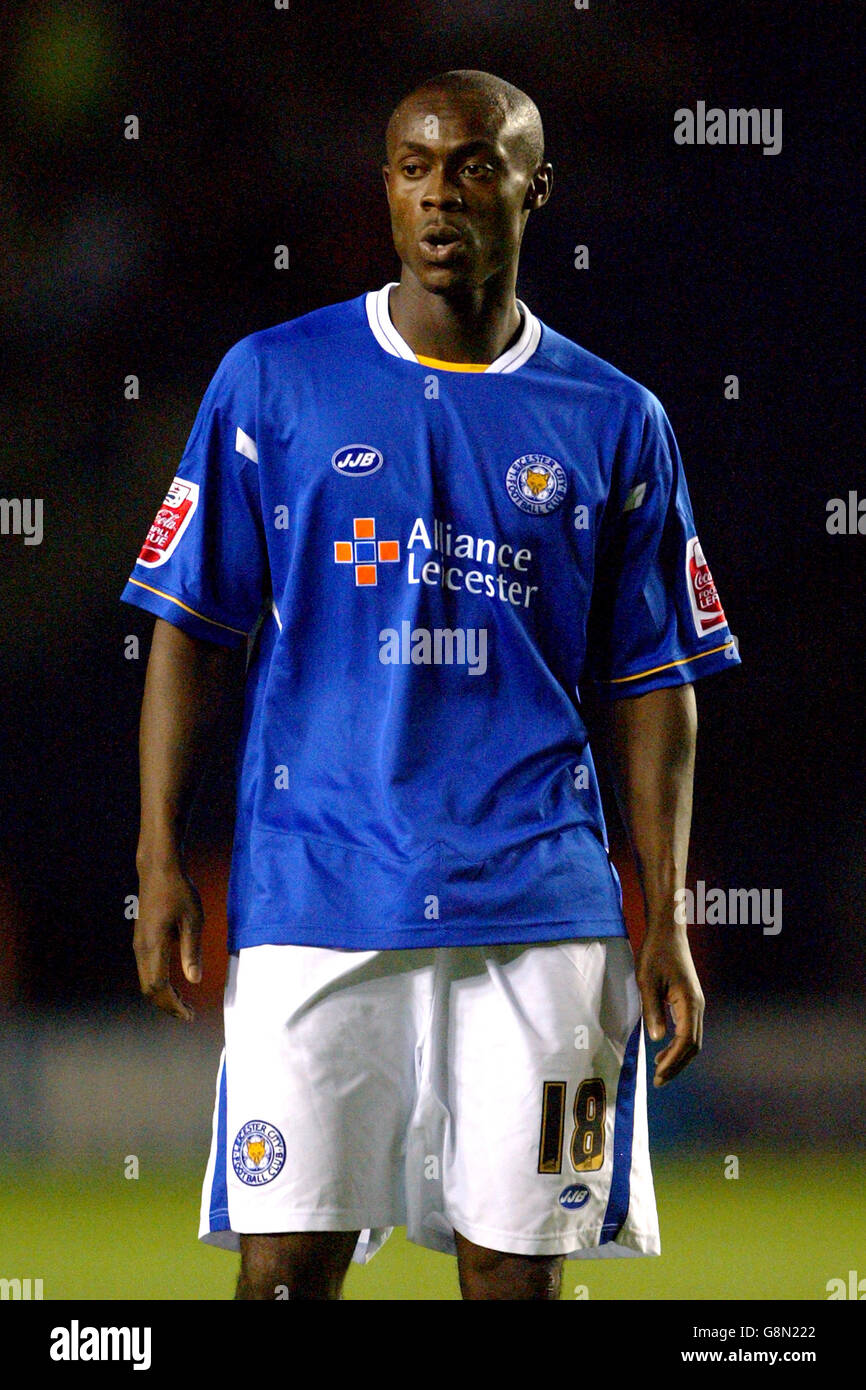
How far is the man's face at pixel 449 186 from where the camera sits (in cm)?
198

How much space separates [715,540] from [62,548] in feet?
4.07

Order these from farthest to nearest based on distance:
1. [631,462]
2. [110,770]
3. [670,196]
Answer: [110,770] < [670,196] < [631,462]

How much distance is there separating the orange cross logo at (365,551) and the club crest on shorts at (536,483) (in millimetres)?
163

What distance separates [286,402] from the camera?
6.55 ft

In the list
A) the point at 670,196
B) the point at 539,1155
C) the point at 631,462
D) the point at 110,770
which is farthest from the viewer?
the point at 110,770

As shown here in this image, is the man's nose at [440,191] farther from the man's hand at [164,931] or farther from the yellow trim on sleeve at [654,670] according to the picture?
the man's hand at [164,931]

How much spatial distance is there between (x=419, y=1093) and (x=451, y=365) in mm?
878

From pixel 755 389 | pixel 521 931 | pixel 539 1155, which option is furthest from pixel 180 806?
pixel 755 389

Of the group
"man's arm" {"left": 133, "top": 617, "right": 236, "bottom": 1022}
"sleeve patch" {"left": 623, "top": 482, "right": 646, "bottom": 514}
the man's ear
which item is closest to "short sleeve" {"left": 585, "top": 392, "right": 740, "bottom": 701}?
"sleeve patch" {"left": 623, "top": 482, "right": 646, "bottom": 514}

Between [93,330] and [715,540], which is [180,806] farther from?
[715,540]

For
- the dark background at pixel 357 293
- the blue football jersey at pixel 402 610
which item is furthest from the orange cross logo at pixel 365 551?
Result: the dark background at pixel 357 293

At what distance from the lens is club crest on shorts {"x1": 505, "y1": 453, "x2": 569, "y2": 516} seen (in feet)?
6.56

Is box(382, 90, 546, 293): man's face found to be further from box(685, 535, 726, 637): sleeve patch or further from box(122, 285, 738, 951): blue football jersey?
box(685, 535, 726, 637): sleeve patch

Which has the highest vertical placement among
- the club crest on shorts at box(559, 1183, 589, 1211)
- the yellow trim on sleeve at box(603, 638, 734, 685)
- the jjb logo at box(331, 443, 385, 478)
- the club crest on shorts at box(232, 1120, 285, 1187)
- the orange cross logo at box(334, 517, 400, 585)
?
the jjb logo at box(331, 443, 385, 478)
